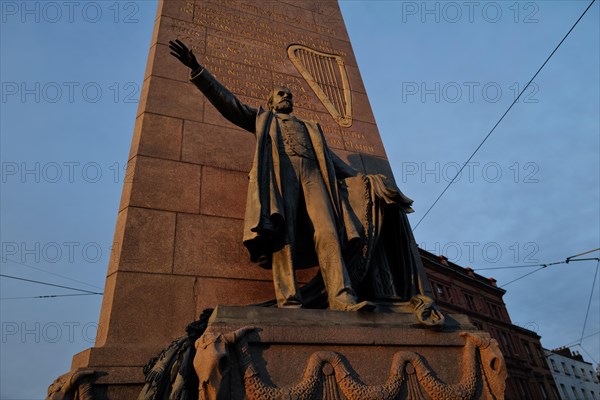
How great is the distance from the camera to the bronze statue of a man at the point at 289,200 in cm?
465

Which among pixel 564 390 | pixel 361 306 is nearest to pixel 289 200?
pixel 361 306

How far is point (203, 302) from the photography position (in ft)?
16.6

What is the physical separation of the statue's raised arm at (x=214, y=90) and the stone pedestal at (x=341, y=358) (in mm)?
2476

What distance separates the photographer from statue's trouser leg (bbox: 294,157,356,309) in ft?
15.0

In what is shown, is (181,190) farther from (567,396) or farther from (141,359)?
(567,396)

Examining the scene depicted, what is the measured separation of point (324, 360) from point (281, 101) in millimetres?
3502

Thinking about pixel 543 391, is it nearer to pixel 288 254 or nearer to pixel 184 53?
pixel 288 254

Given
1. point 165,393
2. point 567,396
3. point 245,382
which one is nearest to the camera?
point 245,382

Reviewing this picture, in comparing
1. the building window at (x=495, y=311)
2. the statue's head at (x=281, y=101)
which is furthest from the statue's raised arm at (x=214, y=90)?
the building window at (x=495, y=311)

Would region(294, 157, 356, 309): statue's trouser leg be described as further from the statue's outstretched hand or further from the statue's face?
the statue's outstretched hand

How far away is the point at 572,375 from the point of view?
54.0 m

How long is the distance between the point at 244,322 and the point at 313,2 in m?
8.82

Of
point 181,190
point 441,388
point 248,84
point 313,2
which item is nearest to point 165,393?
point 441,388

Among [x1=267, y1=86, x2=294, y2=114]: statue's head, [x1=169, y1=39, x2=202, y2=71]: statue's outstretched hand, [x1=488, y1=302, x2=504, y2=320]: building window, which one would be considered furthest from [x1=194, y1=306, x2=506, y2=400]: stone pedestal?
[x1=488, y1=302, x2=504, y2=320]: building window
